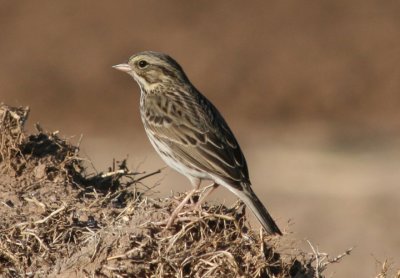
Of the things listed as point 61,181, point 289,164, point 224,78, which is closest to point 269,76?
point 224,78

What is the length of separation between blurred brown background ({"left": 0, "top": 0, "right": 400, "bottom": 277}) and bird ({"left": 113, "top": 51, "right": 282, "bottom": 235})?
6.56 metres

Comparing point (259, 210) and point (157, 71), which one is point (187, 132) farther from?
point (259, 210)

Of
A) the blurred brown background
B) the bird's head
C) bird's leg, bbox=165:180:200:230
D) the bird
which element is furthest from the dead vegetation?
the blurred brown background

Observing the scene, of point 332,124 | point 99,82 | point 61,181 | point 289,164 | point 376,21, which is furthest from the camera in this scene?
point 376,21

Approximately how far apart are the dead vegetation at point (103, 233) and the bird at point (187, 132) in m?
0.78

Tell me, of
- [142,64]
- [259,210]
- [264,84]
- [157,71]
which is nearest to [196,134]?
[157,71]

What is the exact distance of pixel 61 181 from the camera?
921 centimetres

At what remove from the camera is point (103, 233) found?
8180 millimetres

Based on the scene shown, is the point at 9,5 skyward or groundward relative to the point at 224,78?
skyward

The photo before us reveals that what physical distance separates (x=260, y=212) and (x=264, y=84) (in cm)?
1924

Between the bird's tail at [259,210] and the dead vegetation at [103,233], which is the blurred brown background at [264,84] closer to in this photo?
the bird's tail at [259,210]

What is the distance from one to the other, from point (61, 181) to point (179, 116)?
227 centimetres

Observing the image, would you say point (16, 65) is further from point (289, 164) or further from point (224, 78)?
point (289, 164)

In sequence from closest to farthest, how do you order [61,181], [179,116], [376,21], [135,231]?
1. [135,231]
2. [61,181]
3. [179,116]
4. [376,21]
